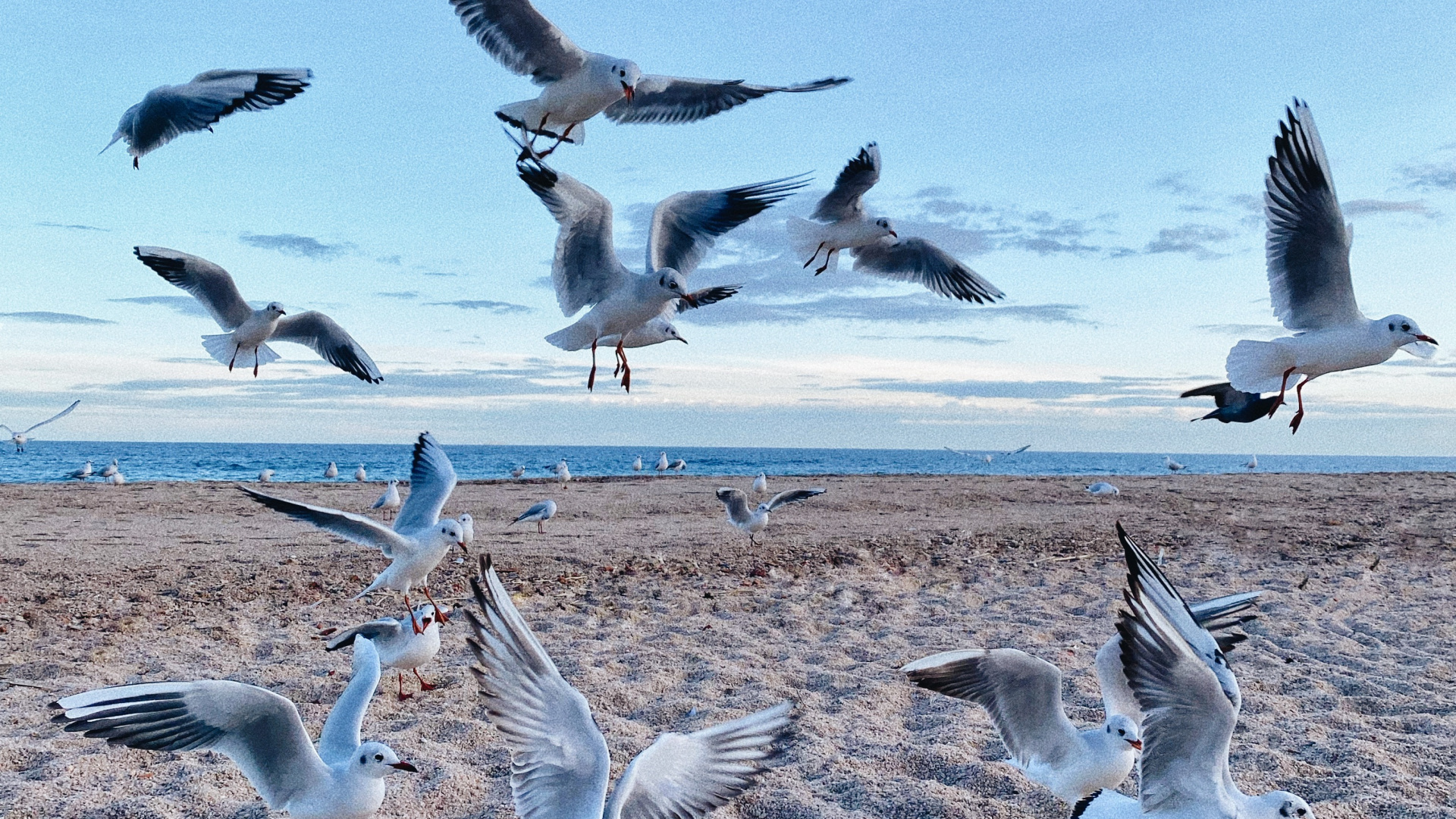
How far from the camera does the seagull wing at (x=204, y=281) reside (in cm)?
510

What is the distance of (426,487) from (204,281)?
5.14 ft

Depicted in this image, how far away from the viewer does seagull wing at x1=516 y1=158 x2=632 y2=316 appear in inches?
167

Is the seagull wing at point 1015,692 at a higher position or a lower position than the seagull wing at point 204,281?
lower

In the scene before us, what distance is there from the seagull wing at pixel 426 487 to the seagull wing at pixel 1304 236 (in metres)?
3.80

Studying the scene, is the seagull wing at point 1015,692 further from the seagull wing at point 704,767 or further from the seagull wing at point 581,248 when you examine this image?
the seagull wing at point 581,248

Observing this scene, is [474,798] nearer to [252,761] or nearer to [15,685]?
[252,761]

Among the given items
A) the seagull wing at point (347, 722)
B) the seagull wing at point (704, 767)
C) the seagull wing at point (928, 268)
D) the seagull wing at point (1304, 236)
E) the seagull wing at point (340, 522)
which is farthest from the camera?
the seagull wing at point (928, 268)

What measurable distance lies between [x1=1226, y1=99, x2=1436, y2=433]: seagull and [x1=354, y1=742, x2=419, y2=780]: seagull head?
277 centimetres

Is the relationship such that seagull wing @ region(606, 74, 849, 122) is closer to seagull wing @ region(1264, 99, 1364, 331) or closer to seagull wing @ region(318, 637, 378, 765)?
seagull wing @ region(1264, 99, 1364, 331)

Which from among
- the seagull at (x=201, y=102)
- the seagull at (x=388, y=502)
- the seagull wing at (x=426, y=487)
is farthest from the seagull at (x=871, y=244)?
the seagull at (x=388, y=502)

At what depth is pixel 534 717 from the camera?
2.40 metres

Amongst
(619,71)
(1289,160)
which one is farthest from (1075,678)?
(619,71)

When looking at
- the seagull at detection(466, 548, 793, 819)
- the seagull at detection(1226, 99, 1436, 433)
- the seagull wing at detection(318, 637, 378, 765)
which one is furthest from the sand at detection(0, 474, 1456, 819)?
the seagull at detection(1226, 99, 1436, 433)

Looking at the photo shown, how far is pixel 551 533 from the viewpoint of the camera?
36.4ft
